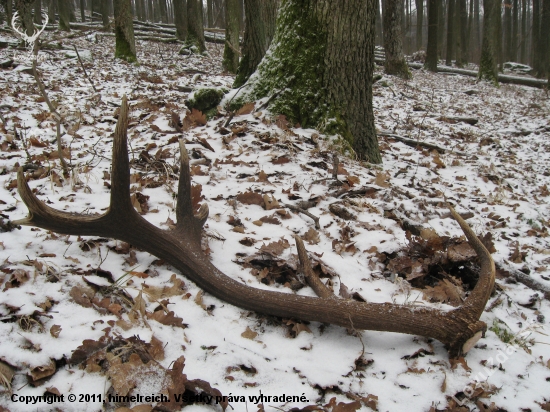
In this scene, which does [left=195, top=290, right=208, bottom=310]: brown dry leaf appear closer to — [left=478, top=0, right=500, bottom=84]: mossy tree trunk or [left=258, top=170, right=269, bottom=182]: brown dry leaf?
[left=258, top=170, right=269, bottom=182]: brown dry leaf

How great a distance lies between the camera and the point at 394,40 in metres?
12.6

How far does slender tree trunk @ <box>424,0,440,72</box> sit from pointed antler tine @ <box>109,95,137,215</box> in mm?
15087

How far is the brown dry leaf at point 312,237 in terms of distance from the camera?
2.65 meters

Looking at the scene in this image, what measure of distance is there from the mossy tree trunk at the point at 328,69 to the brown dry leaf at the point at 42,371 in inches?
141

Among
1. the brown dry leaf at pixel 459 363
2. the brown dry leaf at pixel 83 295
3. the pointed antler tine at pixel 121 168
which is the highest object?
the pointed antler tine at pixel 121 168

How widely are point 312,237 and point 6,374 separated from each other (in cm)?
187

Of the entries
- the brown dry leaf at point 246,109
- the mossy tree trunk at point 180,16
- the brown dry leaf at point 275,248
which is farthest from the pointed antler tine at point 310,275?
the mossy tree trunk at point 180,16

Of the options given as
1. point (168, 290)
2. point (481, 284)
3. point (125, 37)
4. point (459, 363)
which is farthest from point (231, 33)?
point (459, 363)

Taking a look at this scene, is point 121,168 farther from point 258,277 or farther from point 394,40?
point 394,40

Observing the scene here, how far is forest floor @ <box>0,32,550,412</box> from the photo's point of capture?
1.54 metres

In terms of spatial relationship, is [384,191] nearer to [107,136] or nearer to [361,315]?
[361,315]

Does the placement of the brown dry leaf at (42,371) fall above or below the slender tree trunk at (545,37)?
below

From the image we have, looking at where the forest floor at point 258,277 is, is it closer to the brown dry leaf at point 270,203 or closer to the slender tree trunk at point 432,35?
the brown dry leaf at point 270,203

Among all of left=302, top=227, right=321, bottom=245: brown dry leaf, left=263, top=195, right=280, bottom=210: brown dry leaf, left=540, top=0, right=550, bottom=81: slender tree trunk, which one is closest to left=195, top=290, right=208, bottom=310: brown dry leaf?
left=302, top=227, right=321, bottom=245: brown dry leaf
